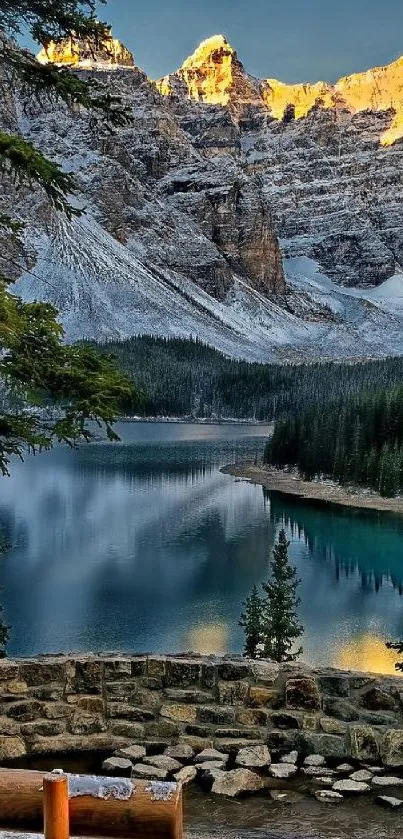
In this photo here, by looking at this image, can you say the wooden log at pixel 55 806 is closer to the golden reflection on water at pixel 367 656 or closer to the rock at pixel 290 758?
the rock at pixel 290 758

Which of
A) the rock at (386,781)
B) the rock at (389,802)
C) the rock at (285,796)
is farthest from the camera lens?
the rock at (386,781)

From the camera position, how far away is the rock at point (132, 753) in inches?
357

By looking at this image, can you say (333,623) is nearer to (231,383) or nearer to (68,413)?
(68,413)

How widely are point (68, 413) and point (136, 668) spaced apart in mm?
3067

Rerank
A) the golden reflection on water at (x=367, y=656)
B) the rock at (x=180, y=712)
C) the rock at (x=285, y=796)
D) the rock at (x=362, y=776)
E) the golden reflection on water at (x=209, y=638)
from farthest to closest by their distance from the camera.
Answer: the golden reflection on water at (x=209, y=638) → the golden reflection on water at (x=367, y=656) → the rock at (x=180, y=712) → the rock at (x=362, y=776) → the rock at (x=285, y=796)

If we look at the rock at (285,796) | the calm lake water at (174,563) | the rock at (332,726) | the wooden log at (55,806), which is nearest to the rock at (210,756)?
the rock at (285,796)

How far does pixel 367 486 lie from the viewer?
73.3m

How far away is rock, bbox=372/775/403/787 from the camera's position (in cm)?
845

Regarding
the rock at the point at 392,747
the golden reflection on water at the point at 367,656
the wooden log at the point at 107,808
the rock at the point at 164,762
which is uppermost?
the wooden log at the point at 107,808

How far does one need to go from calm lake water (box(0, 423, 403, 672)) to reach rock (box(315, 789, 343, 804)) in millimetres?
20459

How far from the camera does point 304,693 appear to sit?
9180mm

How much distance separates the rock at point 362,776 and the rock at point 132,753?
2.25 meters

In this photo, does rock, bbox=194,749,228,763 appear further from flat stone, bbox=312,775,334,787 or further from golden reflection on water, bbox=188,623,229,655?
golden reflection on water, bbox=188,623,229,655

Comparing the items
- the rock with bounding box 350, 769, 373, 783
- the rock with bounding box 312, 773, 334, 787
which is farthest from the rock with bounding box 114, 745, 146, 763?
the rock with bounding box 350, 769, 373, 783
